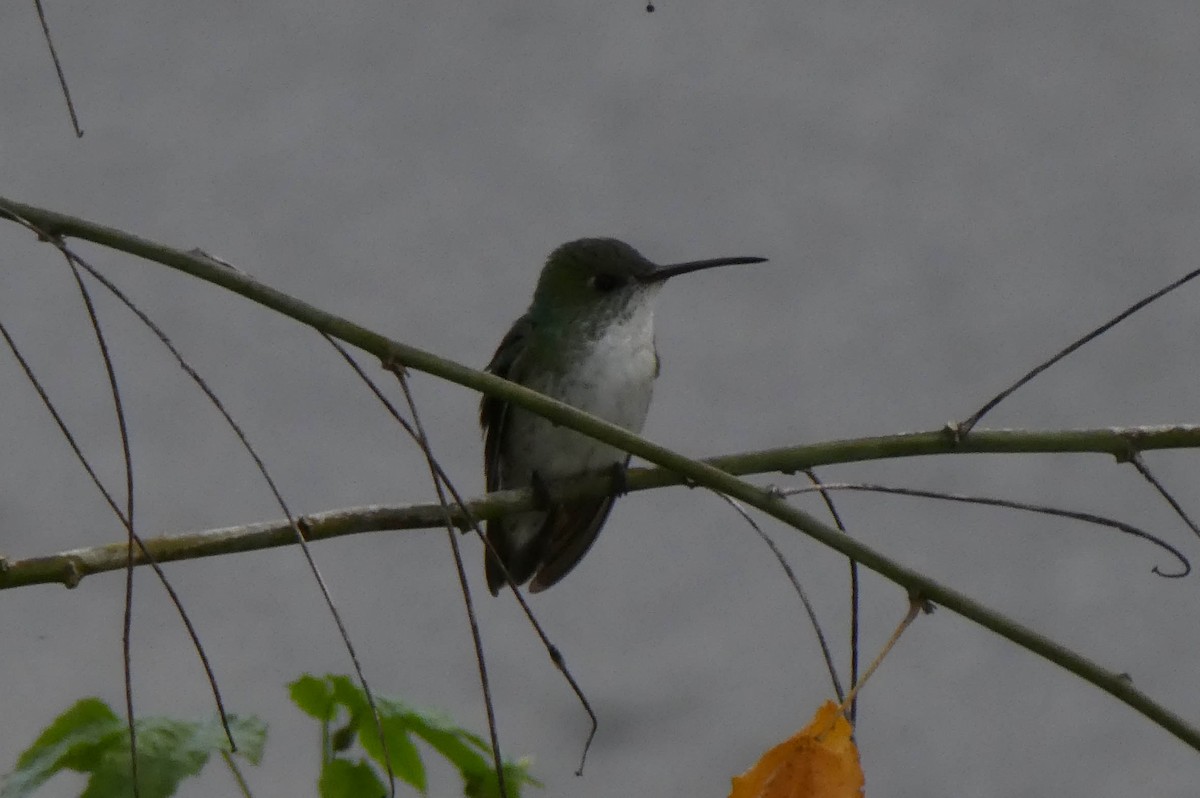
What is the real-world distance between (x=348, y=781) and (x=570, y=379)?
205 cm

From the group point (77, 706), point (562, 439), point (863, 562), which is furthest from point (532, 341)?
point (863, 562)

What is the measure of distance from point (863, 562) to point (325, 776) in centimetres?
67

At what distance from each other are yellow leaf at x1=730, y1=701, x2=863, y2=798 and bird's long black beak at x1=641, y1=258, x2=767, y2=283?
7.64 ft

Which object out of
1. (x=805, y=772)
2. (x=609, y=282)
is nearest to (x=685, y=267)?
(x=609, y=282)

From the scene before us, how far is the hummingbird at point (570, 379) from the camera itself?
12.2 ft

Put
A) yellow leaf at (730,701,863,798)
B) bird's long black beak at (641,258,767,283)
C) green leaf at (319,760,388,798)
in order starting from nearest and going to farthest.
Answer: yellow leaf at (730,701,863,798) < green leaf at (319,760,388,798) < bird's long black beak at (641,258,767,283)

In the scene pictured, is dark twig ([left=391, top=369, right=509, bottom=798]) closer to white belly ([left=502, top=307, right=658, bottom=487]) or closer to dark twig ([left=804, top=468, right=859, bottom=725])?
dark twig ([left=804, top=468, right=859, bottom=725])

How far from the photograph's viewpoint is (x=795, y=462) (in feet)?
5.67

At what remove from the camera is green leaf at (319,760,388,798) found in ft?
5.70

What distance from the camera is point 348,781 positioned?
5.74 ft

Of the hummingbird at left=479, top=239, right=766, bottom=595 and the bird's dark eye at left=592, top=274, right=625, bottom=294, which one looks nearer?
the hummingbird at left=479, top=239, right=766, bottom=595

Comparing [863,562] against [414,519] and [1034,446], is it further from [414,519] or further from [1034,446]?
[414,519]

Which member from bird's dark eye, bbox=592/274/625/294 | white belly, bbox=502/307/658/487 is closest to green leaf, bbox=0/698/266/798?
white belly, bbox=502/307/658/487

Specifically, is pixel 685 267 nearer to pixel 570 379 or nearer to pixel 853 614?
pixel 570 379
